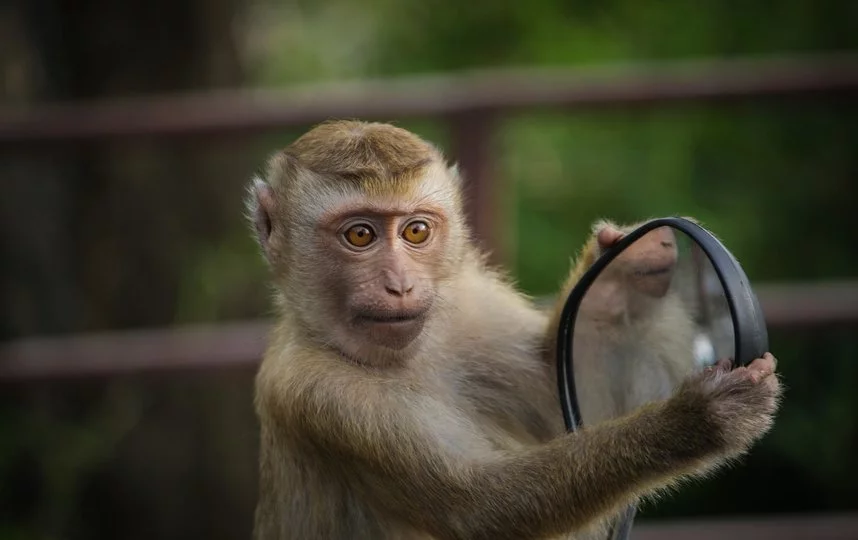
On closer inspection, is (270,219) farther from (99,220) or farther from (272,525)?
(99,220)

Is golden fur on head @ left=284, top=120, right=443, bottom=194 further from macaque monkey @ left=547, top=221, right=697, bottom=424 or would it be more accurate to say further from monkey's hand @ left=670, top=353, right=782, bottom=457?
monkey's hand @ left=670, top=353, right=782, bottom=457

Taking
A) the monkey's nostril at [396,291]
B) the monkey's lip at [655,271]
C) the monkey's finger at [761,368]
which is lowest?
the monkey's finger at [761,368]

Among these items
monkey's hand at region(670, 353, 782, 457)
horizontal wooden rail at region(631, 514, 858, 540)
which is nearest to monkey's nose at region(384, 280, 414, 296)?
monkey's hand at region(670, 353, 782, 457)

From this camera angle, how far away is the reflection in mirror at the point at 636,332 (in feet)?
10.3

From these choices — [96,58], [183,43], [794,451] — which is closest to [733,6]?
[794,451]

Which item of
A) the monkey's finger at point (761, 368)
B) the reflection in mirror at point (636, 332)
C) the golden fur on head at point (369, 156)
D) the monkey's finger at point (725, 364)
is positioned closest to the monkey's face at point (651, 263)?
the reflection in mirror at point (636, 332)

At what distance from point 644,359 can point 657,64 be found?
5.27 metres

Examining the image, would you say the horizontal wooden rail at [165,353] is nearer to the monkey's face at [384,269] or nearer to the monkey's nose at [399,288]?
the monkey's face at [384,269]

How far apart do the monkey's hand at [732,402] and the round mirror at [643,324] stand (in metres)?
0.07

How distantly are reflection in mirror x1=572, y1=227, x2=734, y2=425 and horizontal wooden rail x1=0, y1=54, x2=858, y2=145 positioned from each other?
2.57 metres

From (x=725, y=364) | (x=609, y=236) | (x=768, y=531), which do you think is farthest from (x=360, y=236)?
(x=768, y=531)

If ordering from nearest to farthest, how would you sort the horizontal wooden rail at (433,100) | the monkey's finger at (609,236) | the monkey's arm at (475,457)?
the monkey's arm at (475,457), the monkey's finger at (609,236), the horizontal wooden rail at (433,100)

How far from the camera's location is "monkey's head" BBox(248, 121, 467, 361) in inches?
130

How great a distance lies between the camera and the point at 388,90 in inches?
237
